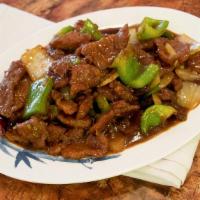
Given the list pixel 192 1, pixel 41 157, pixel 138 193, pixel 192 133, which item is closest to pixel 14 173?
pixel 41 157

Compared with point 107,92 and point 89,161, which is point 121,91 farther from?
point 89,161

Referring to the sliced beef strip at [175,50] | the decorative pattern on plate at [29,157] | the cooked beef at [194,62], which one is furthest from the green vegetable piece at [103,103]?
the cooked beef at [194,62]

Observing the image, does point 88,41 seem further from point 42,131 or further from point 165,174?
point 165,174

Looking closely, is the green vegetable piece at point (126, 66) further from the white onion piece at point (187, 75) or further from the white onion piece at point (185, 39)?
the white onion piece at point (185, 39)

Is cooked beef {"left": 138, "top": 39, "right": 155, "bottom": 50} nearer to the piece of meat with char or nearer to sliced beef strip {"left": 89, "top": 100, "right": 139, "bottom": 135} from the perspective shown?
sliced beef strip {"left": 89, "top": 100, "right": 139, "bottom": 135}

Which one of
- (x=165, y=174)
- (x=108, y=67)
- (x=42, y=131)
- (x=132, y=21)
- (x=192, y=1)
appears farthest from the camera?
(x=192, y=1)

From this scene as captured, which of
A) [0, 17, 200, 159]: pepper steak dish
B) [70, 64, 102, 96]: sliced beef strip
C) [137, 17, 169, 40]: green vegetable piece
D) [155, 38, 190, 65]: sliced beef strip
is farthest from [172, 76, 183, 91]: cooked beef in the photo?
[70, 64, 102, 96]: sliced beef strip
